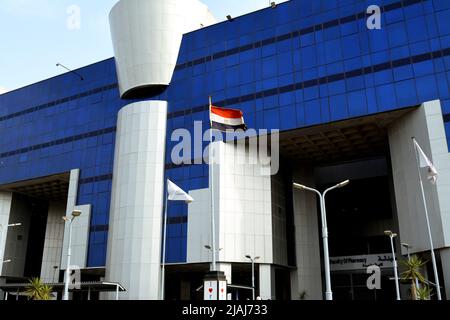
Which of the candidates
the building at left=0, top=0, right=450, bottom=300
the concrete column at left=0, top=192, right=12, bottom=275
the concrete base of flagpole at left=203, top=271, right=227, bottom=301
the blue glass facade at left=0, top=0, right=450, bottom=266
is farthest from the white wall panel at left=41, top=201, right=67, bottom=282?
the concrete base of flagpole at left=203, top=271, right=227, bottom=301

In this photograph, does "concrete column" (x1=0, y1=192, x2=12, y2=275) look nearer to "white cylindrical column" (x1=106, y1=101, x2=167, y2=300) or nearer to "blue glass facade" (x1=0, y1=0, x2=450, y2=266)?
"blue glass facade" (x1=0, y1=0, x2=450, y2=266)

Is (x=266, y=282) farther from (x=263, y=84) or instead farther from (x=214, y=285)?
(x=214, y=285)

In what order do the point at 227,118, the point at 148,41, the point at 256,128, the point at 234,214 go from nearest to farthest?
the point at 227,118 → the point at 256,128 → the point at 234,214 → the point at 148,41

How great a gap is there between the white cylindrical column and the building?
165 millimetres

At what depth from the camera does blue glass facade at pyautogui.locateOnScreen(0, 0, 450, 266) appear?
43.0m

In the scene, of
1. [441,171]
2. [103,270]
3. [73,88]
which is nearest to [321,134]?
[441,171]

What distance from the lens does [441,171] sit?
39188 millimetres

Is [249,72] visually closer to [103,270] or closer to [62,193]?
[103,270]

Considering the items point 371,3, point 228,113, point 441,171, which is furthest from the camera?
point 371,3

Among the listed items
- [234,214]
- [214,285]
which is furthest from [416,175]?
[214,285]

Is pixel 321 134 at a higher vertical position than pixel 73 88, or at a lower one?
lower

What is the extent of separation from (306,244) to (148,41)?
110ft

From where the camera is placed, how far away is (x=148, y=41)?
5625 cm
